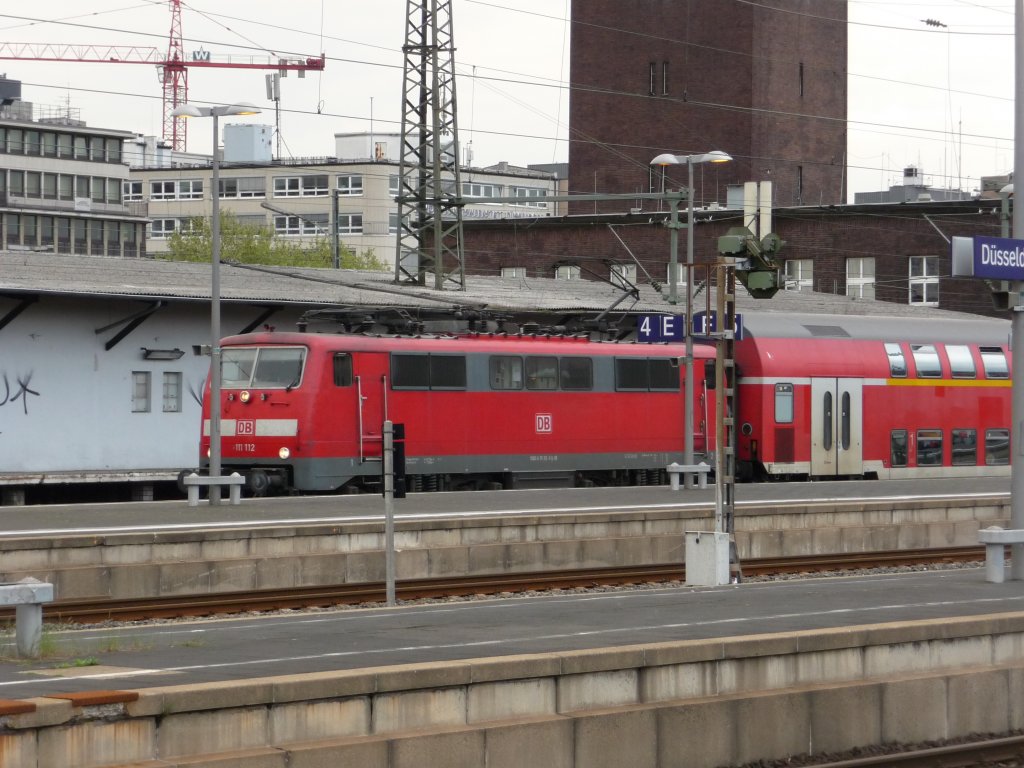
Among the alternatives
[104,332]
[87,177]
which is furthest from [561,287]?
[87,177]

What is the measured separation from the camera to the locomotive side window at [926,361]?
38312 mm

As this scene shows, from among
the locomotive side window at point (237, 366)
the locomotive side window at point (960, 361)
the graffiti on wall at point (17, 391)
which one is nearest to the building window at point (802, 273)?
the locomotive side window at point (960, 361)

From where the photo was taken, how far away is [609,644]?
11.6 meters

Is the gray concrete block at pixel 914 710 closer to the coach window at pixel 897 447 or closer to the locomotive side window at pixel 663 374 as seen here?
the locomotive side window at pixel 663 374

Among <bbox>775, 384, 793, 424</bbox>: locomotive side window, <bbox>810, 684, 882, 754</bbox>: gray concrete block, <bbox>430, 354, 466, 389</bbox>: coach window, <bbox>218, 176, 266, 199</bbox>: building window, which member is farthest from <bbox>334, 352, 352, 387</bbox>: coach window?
<bbox>218, 176, 266, 199</bbox>: building window

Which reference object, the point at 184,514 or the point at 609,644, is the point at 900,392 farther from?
the point at 609,644

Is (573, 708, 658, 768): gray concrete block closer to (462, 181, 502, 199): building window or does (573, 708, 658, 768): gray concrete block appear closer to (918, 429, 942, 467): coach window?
(918, 429, 942, 467): coach window

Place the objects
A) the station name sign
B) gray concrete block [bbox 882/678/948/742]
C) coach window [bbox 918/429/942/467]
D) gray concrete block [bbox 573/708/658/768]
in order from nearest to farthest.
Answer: gray concrete block [bbox 573/708/658/768]
gray concrete block [bbox 882/678/948/742]
the station name sign
coach window [bbox 918/429/942/467]

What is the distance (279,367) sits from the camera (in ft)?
97.5

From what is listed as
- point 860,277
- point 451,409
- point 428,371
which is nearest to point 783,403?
point 451,409

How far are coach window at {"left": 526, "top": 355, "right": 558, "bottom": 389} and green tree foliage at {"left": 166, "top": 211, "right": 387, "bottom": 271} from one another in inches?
2071

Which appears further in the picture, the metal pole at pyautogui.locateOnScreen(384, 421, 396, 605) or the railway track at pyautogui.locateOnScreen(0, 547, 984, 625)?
the railway track at pyautogui.locateOnScreen(0, 547, 984, 625)

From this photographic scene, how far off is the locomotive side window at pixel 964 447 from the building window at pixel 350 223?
7602cm

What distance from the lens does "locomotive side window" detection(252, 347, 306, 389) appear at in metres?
29.4
